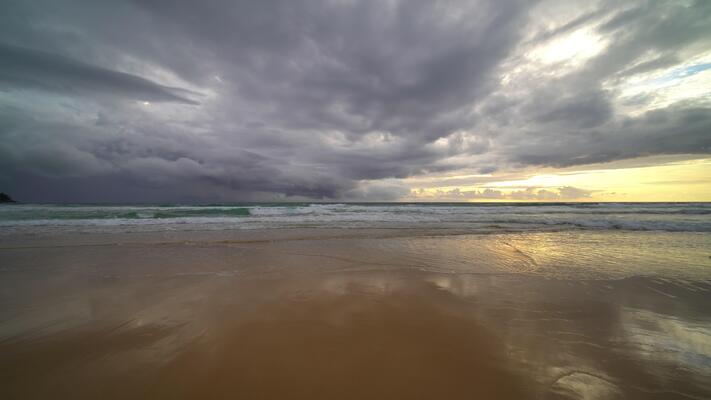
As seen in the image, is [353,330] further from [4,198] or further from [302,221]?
[4,198]

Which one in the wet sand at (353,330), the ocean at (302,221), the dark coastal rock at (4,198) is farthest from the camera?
the dark coastal rock at (4,198)

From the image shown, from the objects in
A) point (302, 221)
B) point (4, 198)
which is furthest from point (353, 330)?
point (4, 198)

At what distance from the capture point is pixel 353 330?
10.4ft

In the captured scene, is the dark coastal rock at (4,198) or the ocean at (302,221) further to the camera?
the dark coastal rock at (4,198)

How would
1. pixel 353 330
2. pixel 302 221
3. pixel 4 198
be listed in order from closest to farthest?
pixel 353 330 → pixel 302 221 → pixel 4 198

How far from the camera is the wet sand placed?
224cm

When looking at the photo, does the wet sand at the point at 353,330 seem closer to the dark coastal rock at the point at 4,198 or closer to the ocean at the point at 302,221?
the ocean at the point at 302,221

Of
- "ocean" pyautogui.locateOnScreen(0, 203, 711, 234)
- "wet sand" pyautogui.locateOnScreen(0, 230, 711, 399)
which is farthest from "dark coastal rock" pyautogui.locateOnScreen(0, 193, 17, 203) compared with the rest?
"wet sand" pyautogui.locateOnScreen(0, 230, 711, 399)

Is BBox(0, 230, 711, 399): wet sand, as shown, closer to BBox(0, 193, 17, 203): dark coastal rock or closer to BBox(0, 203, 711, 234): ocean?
BBox(0, 203, 711, 234): ocean

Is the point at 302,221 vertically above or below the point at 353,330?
above

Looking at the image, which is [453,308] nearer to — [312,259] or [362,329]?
[362,329]

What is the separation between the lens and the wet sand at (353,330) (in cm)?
224

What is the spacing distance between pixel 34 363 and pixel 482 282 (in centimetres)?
630

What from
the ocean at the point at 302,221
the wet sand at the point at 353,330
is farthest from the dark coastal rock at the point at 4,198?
the wet sand at the point at 353,330
